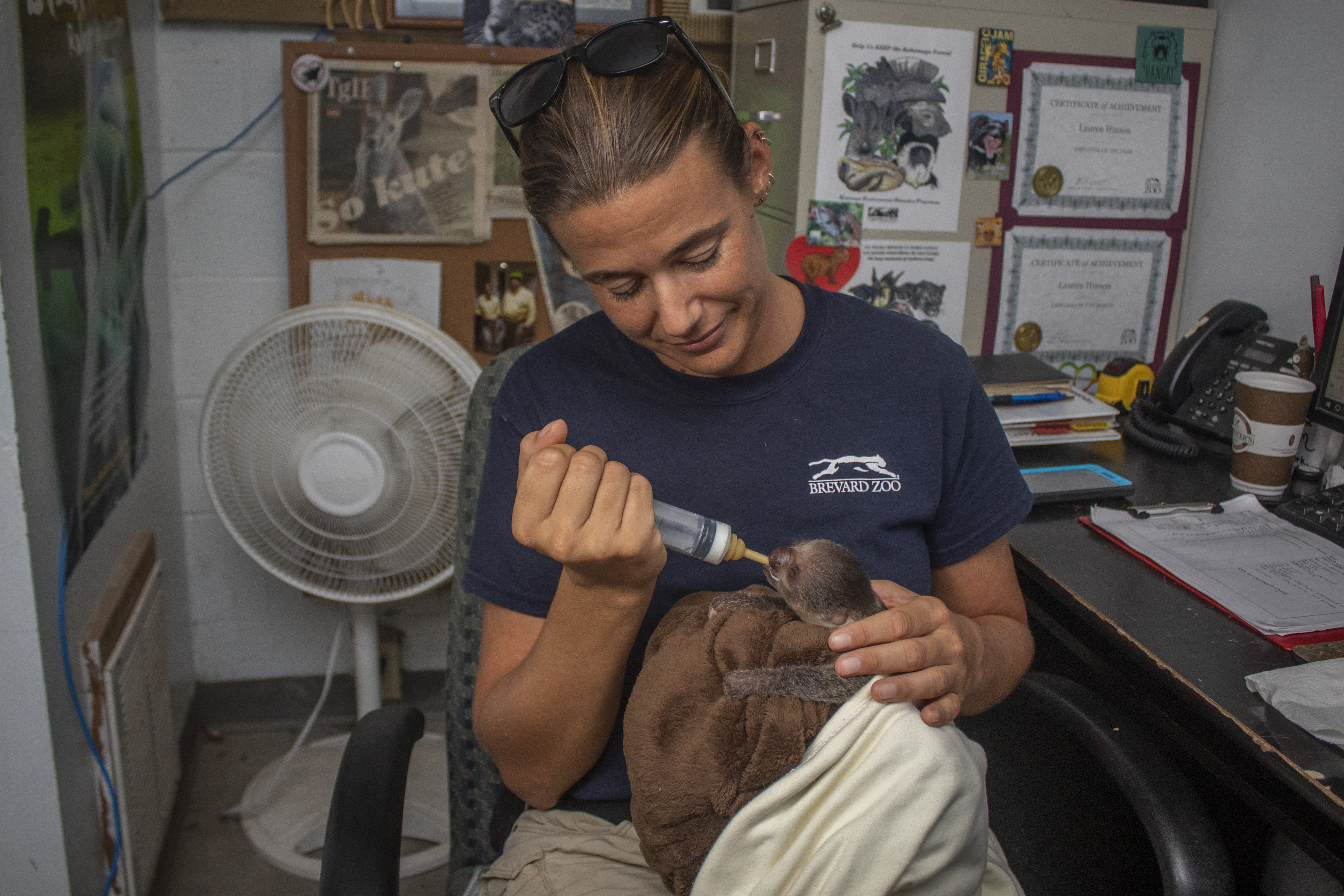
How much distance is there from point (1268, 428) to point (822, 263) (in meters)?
0.80

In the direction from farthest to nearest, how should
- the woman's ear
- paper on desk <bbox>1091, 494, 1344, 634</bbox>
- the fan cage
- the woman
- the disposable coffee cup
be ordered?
the fan cage, the disposable coffee cup, paper on desk <bbox>1091, 494, 1344, 634</bbox>, the woman's ear, the woman

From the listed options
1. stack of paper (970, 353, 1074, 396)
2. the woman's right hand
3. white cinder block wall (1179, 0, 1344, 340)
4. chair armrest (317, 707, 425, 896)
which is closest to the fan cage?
chair armrest (317, 707, 425, 896)

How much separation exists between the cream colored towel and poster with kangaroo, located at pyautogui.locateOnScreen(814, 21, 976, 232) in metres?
1.20

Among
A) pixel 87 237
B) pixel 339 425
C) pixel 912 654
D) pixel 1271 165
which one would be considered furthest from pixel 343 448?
pixel 1271 165

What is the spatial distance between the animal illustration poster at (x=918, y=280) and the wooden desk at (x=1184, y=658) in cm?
51

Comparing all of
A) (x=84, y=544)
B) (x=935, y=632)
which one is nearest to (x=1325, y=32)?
(x=935, y=632)

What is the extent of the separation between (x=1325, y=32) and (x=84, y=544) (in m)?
2.37

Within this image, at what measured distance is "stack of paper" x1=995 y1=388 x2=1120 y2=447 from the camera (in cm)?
159

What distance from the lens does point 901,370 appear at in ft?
3.46

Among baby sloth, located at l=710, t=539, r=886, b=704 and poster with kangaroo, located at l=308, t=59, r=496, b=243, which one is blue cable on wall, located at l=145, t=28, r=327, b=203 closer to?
poster with kangaroo, located at l=308, t=59, r=496, b=243

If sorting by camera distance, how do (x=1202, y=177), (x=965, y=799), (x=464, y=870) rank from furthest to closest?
(x=1202, y=177) → (x=464, y=870) → (x=965, y=799)

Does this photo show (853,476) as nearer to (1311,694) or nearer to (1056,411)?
(1311,694)

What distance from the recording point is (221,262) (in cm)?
204

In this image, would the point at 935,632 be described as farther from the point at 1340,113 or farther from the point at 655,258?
the point at 1340,113
